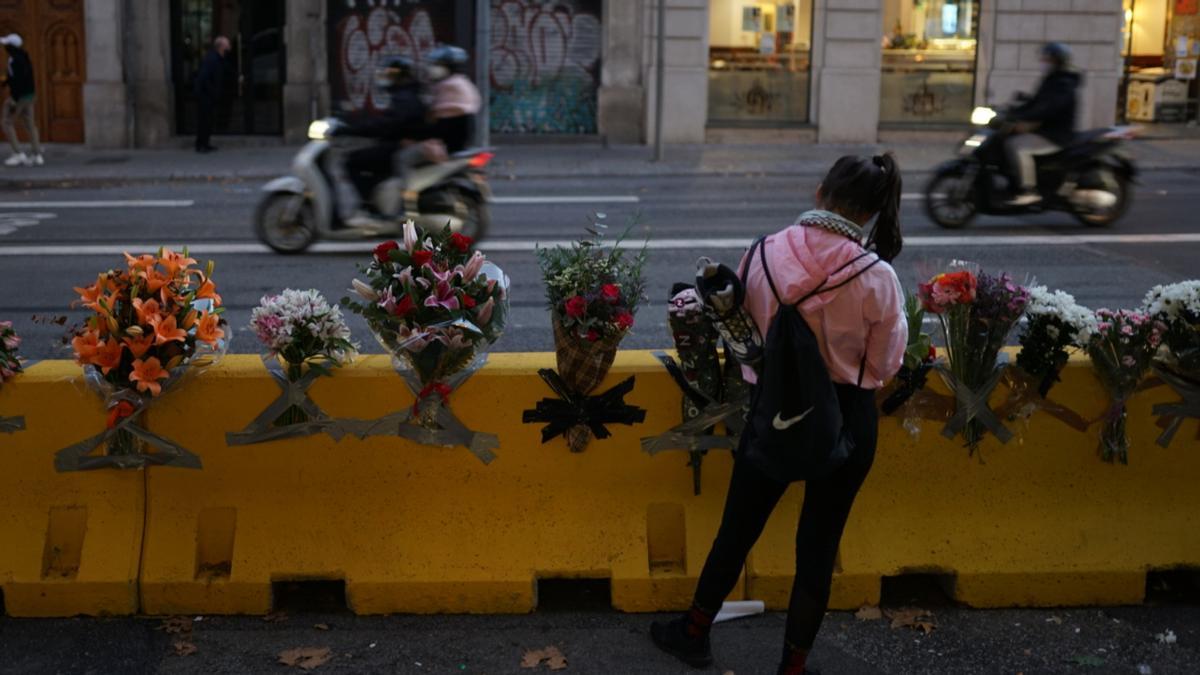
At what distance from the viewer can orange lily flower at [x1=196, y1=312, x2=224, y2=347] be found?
505 centimetres

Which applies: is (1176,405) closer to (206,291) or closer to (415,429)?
(415,429)

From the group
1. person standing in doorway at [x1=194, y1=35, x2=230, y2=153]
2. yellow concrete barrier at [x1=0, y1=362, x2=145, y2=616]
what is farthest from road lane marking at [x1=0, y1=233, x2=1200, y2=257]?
person standing in doorway at [x1=194, y1=35, x2=230, y2=153]

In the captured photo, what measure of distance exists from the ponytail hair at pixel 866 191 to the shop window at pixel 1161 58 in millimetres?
22765

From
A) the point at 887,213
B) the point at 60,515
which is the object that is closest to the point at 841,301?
the point at 887,213

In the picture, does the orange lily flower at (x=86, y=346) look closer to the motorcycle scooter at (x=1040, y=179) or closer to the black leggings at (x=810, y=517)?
the black leggings at (x=810, y=517)

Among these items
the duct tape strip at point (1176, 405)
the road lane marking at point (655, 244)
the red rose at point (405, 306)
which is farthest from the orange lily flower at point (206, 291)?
the road lane marking at point (655, 244)

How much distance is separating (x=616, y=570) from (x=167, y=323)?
1810 mm

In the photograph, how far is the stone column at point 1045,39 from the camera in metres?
22.8

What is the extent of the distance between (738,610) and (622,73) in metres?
18.3

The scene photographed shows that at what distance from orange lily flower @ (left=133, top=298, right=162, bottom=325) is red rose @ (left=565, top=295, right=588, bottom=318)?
143 centimetres

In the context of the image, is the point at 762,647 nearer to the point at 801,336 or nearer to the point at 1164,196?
the point at 801,336

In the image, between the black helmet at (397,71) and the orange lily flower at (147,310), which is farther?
the black helmet at (397,71)

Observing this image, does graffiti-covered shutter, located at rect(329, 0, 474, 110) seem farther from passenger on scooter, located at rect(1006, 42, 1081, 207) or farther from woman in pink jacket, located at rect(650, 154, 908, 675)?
woman in pink jacket, located at rect(650, 154, 908, 675)

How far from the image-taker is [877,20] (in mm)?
22672
